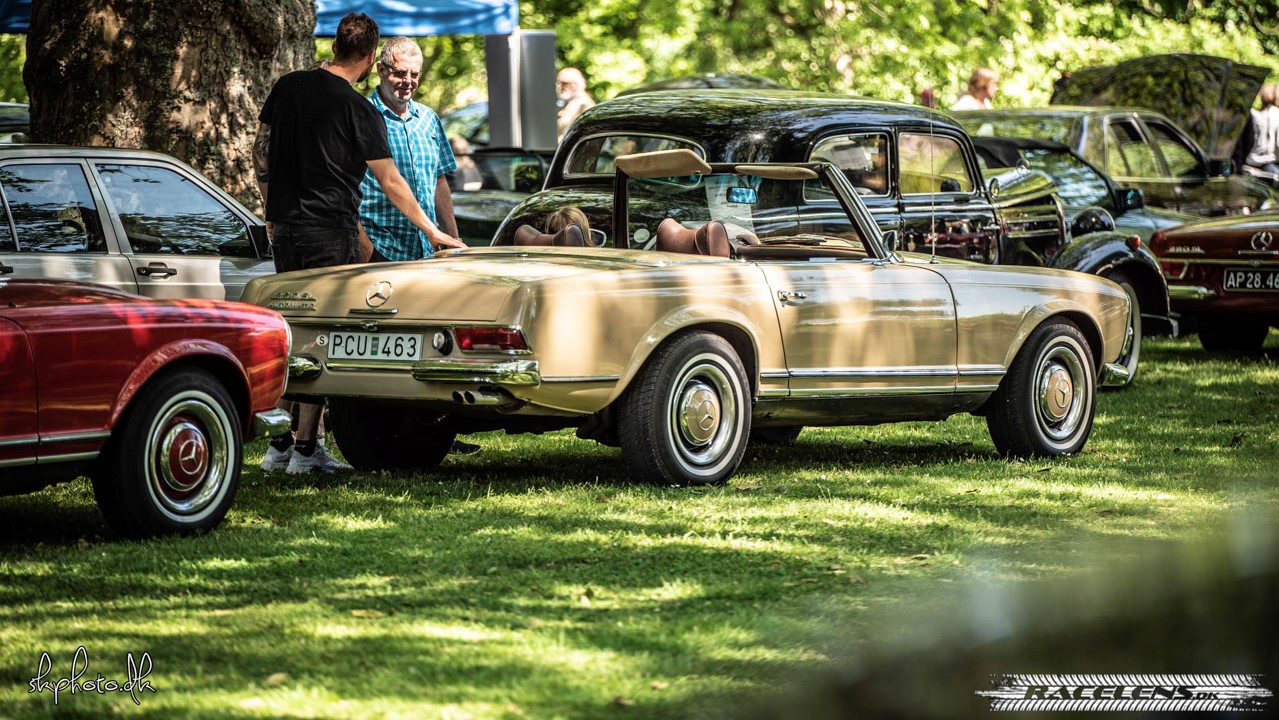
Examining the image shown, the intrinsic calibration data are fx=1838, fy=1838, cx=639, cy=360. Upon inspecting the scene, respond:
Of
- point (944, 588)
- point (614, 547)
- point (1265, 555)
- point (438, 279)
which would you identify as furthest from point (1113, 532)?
point (438, 279)

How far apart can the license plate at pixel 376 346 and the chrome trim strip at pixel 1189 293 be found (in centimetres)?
775

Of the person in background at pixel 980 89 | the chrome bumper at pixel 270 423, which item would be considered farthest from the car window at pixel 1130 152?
the chrome bumper at pixel 270 423

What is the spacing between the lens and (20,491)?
585 cm

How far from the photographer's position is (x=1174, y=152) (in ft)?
53.5

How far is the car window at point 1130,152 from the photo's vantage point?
15.7 meters

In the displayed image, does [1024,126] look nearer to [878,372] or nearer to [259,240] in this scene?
[259,240]

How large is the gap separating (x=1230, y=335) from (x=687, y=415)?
8.13 metres

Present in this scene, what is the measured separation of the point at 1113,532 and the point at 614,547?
1.86 m

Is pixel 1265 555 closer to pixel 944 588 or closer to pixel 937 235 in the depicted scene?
pixel 944 588

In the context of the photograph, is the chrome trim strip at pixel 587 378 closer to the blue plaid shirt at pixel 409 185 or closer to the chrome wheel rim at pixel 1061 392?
the blue plaid shirt at pixel 409 185

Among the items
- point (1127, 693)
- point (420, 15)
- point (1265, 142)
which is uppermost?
point (420, 15)

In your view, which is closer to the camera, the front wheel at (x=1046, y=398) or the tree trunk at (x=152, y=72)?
the front wheel at (x=1046, y=398)

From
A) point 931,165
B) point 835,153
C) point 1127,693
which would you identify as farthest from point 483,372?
point 931,165

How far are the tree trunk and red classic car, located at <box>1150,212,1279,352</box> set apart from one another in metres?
6.63
